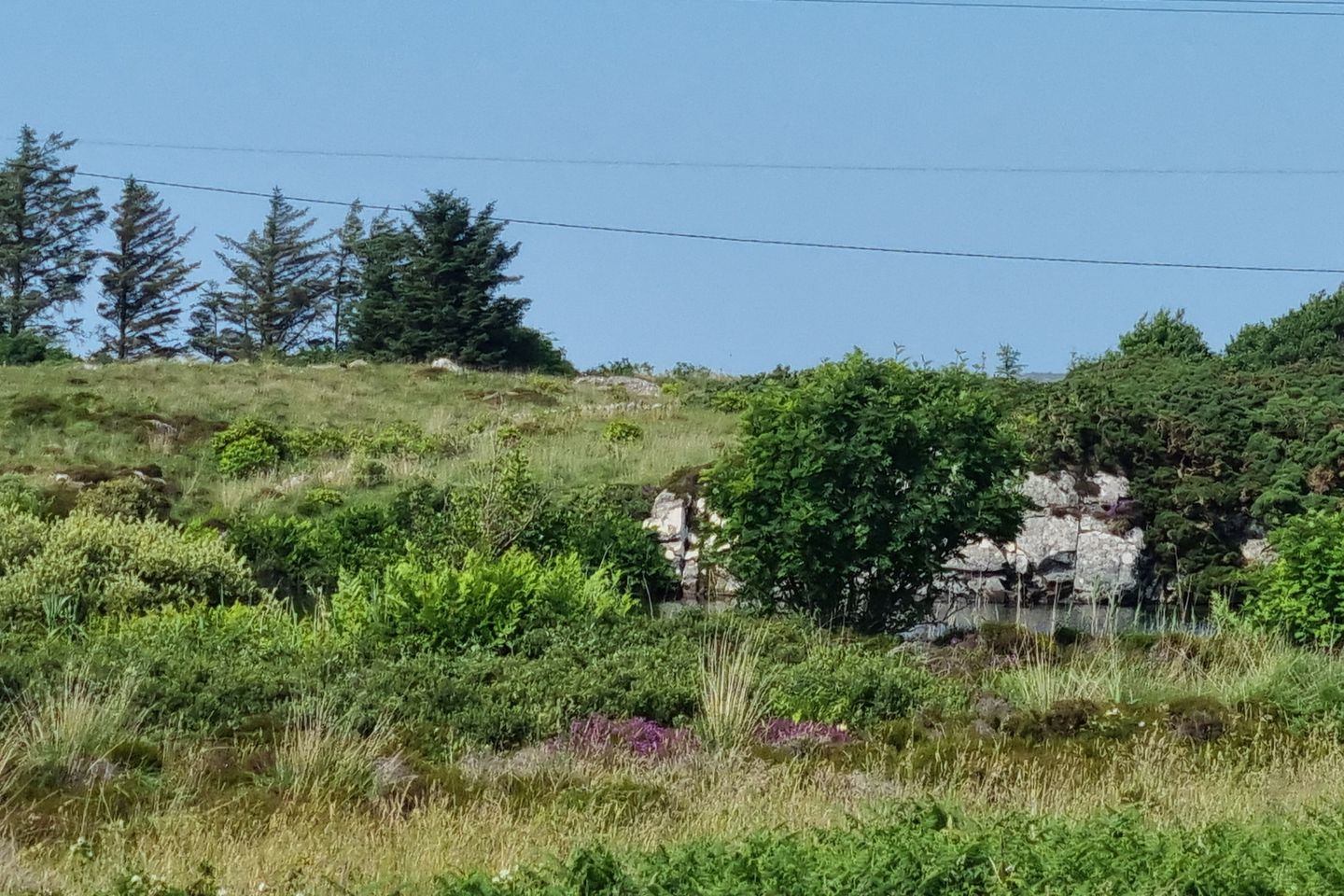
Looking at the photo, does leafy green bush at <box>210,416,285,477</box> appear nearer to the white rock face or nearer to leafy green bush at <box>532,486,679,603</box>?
leafy green bush at <box>532,486,679,603</box>

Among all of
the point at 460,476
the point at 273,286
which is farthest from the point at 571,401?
the point at 273,286


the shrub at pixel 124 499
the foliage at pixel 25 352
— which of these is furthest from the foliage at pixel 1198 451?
the foliage at pixel 25 352

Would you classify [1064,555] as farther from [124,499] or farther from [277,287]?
[277,287]

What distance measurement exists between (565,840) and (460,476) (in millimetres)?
13844

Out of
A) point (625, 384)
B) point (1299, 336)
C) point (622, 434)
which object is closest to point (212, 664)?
point (622, 434)

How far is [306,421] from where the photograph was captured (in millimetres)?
29188

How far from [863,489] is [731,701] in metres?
4.05

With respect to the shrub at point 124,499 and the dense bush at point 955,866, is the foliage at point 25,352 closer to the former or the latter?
the shrub at point 124,499

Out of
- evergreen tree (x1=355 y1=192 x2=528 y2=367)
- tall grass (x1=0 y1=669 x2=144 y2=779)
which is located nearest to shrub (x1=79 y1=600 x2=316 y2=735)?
tall grass (x1=0 y1=669 x2=144 y2=779)

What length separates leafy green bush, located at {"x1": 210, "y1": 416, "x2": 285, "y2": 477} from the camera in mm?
23328

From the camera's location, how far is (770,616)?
39.7 feet

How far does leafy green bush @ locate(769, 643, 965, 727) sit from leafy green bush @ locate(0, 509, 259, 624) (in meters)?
5.72

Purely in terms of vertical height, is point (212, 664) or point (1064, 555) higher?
point (1064, 555)

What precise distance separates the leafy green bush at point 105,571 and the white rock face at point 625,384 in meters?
23.4
